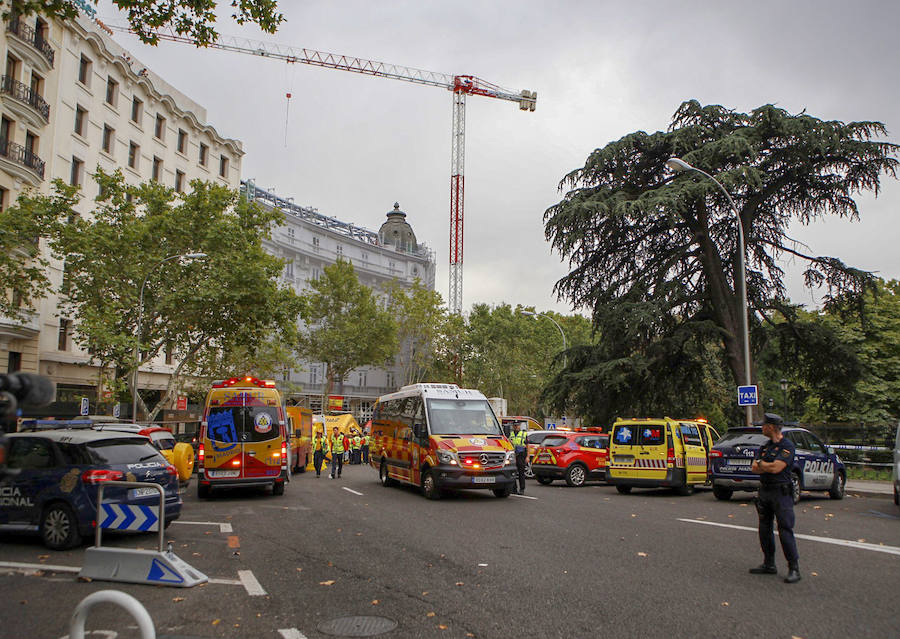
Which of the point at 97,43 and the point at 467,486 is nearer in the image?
the point at 467,486

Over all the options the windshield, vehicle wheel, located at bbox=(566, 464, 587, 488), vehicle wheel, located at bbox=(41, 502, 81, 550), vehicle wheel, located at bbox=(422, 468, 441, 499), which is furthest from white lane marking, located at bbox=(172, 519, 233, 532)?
vehicle wheel, located at bbox=(566, 464, 587, 488)

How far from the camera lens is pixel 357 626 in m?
5.70

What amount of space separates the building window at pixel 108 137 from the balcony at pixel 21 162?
8.70 m

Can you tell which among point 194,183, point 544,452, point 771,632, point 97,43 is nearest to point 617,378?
point 544,452

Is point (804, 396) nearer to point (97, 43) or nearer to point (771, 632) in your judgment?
point (771, 632)

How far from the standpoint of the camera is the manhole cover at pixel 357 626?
217 inches

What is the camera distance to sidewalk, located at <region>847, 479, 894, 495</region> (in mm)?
18953

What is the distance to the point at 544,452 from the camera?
70.7ft

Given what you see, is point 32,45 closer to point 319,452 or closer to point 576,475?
point 319,452

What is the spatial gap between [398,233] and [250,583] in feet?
279

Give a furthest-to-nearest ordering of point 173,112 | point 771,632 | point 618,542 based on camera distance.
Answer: point 173,112, point 618,542, point 771,632

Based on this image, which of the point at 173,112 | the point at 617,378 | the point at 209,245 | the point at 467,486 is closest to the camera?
the point at 467,486

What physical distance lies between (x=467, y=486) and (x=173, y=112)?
3852cm

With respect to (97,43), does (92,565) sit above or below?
below
